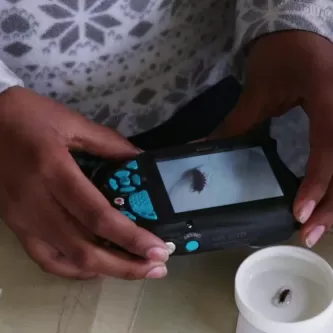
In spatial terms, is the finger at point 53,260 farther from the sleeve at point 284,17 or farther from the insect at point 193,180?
the sleeve at point 284,17

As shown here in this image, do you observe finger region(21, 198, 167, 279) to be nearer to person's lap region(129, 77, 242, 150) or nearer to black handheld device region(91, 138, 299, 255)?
black handheld device region(91, 138, 299, 255)

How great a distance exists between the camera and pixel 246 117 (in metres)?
0.52

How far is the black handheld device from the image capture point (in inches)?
17.8

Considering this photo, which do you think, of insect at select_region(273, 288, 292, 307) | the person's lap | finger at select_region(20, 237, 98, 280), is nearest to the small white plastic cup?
insect at select_region(273, 288, 292, 307)

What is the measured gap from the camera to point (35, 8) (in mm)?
525

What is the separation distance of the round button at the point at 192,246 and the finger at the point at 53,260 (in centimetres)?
8

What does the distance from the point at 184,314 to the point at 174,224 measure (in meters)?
0.07

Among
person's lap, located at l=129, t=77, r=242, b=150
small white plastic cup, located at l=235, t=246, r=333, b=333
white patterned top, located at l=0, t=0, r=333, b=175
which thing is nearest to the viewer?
small white plastic cup, located at l=235, t=246, r=333, b=333

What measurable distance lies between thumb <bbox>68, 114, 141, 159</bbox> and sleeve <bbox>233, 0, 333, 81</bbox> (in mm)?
127

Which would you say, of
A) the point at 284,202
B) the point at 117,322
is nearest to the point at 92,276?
the point at 117,322

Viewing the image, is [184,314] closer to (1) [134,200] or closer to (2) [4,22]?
(1) [134,200]

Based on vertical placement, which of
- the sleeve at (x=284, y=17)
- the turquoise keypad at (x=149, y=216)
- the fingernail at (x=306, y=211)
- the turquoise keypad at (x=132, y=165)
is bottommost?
the fingernail at (x=306, y=211)

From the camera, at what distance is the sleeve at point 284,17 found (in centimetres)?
52

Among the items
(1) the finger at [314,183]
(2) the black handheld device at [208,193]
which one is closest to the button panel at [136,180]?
(2) the black handheld device at [208,193]
